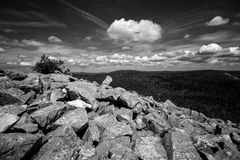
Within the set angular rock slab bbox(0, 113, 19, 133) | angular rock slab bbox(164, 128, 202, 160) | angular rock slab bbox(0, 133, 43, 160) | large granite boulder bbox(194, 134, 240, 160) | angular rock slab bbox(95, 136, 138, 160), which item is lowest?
large granite boulder bbox(194, 134, 240, 160)

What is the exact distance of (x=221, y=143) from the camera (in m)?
9.26

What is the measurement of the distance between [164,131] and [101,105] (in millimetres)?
5930

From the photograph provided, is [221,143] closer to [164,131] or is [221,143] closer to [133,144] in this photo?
[164,131]

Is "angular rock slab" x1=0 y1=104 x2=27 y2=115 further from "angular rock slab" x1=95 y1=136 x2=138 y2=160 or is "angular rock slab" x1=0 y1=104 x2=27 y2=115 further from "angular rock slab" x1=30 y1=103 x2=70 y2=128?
"angular rock slab" x1=95 y1=136 x2=138 y2=160

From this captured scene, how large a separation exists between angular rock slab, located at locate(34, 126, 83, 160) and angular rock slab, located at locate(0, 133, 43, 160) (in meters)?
0.50

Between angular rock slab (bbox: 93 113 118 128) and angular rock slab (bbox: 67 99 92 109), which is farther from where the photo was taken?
angular rock slab (bbox: 67 99 92 109)

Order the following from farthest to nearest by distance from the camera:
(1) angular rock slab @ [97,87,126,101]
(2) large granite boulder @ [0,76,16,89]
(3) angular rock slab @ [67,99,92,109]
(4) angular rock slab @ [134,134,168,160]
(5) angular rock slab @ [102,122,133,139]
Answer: (1) angular rock slab @ [97,87,126,101] → (2) large granite boulder @ [0,76,16,89] → (3) angular rock slab @ [67,99,92,109] → (5) angular rock slab @ [102,122,133,139] → (4) angular rock slab @ [134,134,168,160]

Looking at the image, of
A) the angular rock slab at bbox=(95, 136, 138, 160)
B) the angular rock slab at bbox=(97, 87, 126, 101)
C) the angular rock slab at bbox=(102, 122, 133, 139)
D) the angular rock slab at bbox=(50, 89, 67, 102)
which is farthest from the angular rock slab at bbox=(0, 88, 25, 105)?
the angular rock slab at bbox=(95, 136, 138, 160)

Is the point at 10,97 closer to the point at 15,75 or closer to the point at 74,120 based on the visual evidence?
the point at 15,75

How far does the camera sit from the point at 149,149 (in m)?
7.17

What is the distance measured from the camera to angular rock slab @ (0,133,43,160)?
5535mm

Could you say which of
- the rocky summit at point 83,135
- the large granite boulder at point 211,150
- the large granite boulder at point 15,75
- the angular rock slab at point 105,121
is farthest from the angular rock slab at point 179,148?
the large granite boulder at point 15,75

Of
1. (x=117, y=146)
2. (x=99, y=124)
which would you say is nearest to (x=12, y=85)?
(x=99, y=124)

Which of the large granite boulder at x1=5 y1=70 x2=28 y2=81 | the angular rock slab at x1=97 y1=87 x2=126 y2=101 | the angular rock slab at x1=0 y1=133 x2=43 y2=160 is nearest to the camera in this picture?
the angular rock slab at x1=0 y1=133 x2=43 y2=160
